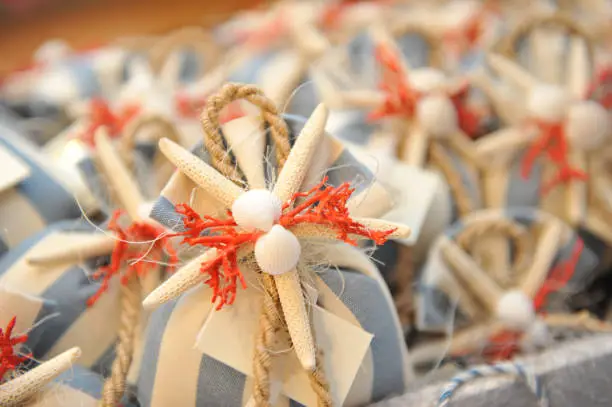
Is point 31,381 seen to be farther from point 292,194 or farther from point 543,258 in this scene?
point 543,258

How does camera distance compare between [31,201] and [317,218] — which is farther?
[31,201]

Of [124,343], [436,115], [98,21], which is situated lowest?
[124,343]

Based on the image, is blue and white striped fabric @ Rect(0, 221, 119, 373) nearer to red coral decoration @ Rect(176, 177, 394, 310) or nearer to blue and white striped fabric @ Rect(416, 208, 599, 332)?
red coral decoration @ Rect(176, 177, 394, 310)

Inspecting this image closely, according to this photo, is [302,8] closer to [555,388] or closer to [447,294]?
[447,294]

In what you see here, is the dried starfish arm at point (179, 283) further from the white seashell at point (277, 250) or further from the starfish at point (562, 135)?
the starfish at point (562, 135)

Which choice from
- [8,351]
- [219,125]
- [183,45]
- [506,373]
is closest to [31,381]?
[8,351]

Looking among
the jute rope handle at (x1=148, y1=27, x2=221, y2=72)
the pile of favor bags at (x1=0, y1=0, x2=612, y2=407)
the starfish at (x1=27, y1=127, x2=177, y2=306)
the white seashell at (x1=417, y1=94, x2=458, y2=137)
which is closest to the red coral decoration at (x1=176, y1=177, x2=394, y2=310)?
the pile of favor bags at (x1=0, y1=0, x2=612, y2=407)
